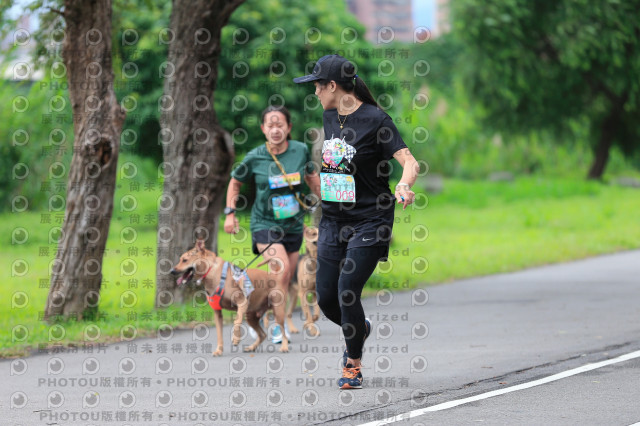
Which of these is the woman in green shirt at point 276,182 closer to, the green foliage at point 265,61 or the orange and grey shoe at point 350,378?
the orange and grey shoe at point 350,378

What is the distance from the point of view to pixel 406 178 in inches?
264

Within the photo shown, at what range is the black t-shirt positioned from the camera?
7000 mm

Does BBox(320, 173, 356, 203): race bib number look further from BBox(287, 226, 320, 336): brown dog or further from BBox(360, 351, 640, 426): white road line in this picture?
BBox(287, 226, 320, 336): brown dog

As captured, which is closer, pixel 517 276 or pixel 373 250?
pixel 373 250

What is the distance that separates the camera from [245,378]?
7.77 m

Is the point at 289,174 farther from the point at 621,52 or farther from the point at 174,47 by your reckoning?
the point at 621,52

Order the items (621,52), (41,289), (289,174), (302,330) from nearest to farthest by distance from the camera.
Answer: (289,174) → (302,330) → (41,289) → (621,52)

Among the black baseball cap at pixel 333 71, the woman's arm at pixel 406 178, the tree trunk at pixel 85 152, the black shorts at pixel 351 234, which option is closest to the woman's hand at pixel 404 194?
the woman's arm at pixel 406 178

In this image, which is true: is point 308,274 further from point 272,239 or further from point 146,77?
point 146,77

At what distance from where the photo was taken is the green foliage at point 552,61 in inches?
1260

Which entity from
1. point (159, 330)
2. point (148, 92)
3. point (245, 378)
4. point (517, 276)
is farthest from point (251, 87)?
point (245, 378)

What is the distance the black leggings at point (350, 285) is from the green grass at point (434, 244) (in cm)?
340

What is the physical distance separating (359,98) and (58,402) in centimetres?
287

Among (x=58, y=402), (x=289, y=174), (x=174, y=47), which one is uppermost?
(x=174, y=47)
